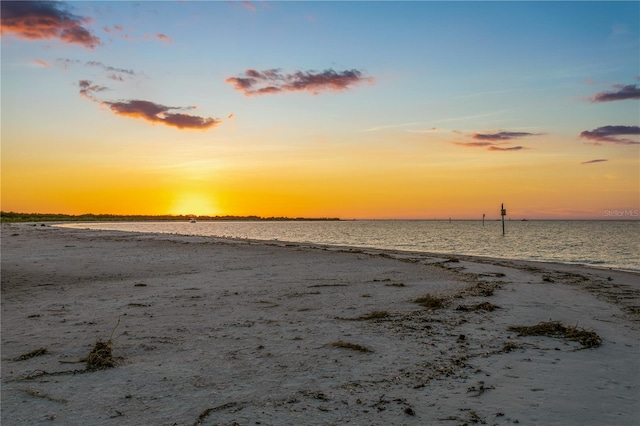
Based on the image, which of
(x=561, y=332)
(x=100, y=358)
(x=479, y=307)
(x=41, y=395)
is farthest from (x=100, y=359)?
(x=479, y=307)

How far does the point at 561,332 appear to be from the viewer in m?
9.69

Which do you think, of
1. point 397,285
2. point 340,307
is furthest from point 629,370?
point 397,285

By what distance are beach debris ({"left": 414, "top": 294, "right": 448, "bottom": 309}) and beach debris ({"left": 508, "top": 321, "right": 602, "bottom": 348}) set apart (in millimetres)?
2518

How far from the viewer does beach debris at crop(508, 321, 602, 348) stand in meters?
8.97

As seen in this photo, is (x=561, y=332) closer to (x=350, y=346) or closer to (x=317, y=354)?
(x=350, y=346)

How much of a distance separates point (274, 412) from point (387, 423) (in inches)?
55.4

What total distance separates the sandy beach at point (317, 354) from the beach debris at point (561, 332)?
0.19ft

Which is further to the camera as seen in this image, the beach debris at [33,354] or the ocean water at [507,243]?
the ocean water at [507,243]

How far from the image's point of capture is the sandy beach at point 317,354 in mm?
→ 5879

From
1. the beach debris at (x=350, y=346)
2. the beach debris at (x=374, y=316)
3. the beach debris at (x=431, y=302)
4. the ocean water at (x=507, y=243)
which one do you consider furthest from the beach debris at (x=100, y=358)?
the ocean water at (x=507, y=243)

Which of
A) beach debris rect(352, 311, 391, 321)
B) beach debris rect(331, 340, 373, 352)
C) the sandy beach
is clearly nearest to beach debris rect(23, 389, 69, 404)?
the sandy beach

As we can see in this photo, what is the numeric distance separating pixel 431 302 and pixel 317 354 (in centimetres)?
550

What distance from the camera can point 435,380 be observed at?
6.82m

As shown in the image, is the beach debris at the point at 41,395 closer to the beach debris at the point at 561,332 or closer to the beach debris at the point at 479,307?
the beach debris at the point at 561,332
